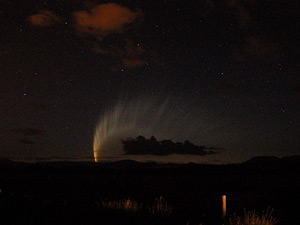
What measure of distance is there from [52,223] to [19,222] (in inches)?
47.5

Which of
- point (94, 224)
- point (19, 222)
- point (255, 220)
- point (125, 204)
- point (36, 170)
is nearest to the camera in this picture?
point (94, 224)

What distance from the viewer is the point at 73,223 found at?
10.4 meters

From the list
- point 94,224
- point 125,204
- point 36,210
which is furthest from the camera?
point 125,204

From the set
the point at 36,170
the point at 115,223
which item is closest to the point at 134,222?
the point at 115,223

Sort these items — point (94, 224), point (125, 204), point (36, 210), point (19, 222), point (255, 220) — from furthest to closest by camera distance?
point (125, 204), point (36, 210), point (255, 220), point (19, 222), point (94, 224)

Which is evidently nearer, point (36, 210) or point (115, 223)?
point (115, 223)

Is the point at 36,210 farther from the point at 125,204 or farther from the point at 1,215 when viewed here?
the point at 125,204

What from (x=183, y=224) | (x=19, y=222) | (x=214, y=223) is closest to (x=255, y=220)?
(x=214, y=223)

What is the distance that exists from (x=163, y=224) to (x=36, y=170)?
19345 cm

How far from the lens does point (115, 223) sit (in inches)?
424

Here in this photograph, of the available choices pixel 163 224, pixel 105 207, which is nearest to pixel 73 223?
pixel 163 224

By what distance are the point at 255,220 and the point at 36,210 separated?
29.2ft

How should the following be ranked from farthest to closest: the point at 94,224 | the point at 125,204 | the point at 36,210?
the point at 125,204, the point at 36,210, the point at 94,224

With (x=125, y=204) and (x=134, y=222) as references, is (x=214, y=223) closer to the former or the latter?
(x=134, y=222)
